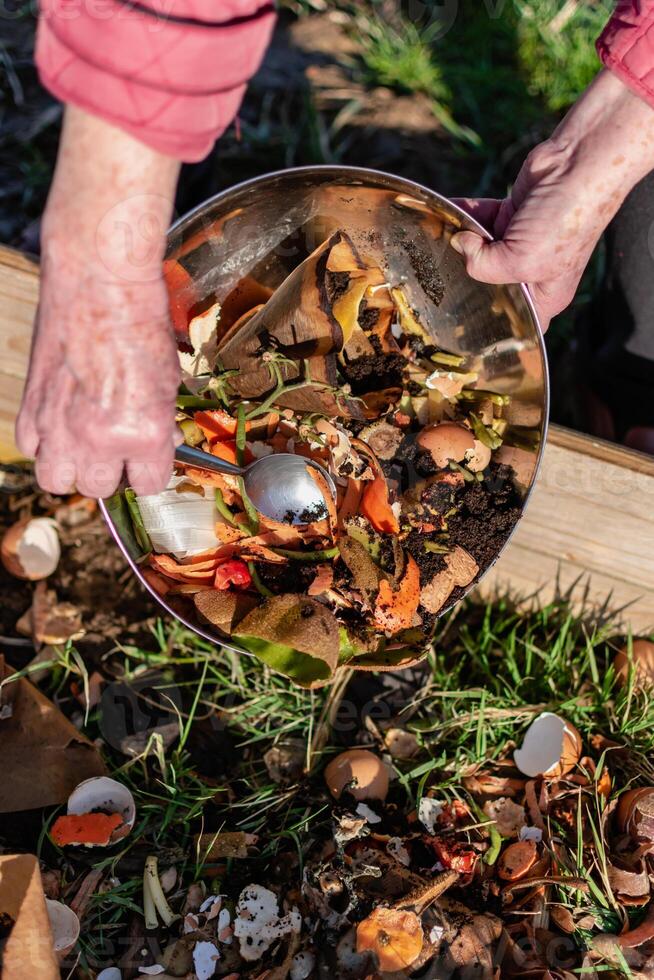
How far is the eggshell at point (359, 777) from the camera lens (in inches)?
68.8

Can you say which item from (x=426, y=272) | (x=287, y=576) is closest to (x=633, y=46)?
(x=426, y=272)

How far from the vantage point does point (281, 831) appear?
5.65 ft

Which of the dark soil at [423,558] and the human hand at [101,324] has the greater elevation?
the human hand at [101,324]

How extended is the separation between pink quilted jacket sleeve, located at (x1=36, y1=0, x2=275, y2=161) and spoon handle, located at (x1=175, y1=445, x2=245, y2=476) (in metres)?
0.58

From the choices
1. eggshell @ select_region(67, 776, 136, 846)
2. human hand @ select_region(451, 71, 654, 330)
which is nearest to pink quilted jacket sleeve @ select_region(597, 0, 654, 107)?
human hand @ select_region(451, 71, 654, 330)

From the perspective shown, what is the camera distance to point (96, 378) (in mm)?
1221

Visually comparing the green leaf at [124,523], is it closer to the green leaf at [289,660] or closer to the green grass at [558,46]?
the green leaf at [289,660]

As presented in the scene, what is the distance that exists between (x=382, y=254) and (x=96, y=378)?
0.86 metres

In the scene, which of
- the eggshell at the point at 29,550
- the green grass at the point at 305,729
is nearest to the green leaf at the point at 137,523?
the green grass at the point at 305,729

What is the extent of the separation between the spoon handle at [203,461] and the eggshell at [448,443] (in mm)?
402

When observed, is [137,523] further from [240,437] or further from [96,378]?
[96,378]

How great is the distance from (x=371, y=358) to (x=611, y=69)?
0.71 m

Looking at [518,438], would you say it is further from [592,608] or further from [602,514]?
[592,608]

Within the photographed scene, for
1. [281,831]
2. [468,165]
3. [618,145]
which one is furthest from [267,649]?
→ [468,165]
